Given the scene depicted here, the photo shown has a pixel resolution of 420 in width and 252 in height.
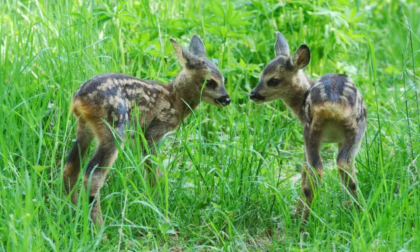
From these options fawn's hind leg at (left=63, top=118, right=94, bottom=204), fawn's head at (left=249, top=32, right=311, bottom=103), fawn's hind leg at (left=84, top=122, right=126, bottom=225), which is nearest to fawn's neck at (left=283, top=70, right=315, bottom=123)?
fawn's head at (left=249, top=32, right=311, bottom=103)

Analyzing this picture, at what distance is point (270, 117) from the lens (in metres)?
7.41

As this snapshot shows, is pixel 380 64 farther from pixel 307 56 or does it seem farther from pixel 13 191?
pixel 13 191

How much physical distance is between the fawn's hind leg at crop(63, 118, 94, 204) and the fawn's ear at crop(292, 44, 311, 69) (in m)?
1.94

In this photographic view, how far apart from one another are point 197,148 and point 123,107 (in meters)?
0.80

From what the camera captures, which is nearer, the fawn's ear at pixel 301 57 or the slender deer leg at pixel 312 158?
the slender deer leg at pixel 312 158

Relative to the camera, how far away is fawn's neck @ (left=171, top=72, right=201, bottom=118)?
6.90 m

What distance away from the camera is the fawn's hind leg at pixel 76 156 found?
582 cm

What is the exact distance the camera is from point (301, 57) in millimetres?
6816

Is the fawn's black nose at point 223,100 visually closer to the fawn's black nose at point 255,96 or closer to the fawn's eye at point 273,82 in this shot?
the fawn's black nose at point 255,96

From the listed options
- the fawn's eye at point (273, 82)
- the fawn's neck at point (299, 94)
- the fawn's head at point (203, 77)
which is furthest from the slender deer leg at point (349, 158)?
the fawn's head at point (203, 77)

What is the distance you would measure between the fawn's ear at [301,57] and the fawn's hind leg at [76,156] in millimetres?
1936

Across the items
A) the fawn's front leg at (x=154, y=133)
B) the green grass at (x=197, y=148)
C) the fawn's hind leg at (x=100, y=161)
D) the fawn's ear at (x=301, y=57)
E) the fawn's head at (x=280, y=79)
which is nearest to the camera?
the green grass at (x=197, y=148)

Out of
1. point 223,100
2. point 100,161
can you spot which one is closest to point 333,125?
point 223,100

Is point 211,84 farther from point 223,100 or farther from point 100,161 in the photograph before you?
point 100,161
